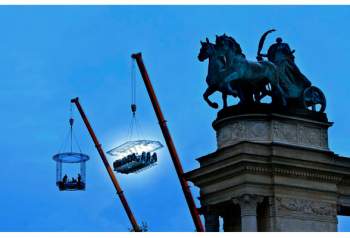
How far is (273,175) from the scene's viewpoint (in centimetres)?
3984

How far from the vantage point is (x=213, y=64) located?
1686 inches

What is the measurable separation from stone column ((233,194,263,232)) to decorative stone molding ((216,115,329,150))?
9.49 ft

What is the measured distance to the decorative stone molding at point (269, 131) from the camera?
135ft

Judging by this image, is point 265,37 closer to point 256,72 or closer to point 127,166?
point 256,72

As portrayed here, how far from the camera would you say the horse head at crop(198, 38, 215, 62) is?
4316cm

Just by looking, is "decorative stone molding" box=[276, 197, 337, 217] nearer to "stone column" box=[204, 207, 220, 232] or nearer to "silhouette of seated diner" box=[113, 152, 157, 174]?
"stone column" box=[204, 207, 220, 232]

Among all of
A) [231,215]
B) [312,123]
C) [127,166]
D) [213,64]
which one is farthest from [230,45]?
[127,166]

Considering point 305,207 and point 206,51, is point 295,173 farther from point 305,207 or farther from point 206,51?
point 206,51

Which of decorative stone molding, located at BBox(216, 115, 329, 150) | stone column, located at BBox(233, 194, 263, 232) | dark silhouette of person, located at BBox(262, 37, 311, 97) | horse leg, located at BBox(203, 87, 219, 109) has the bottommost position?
stone column, located at BBox(233, 194, 263, 232)

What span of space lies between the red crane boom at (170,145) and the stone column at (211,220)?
2753 millimetres

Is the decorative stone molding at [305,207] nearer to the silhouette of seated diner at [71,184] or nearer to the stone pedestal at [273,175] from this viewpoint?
the stone pedestal at [273,175]

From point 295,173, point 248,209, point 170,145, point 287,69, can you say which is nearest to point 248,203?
point 248,209

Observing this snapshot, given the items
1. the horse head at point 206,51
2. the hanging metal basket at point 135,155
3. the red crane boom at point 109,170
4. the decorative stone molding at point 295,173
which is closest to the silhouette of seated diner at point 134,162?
the hanging metal basket at point 135,155

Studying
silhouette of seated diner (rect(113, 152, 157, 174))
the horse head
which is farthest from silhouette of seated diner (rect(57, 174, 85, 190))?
the horse head
